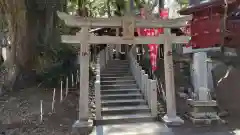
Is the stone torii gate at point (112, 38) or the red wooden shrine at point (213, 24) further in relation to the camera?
the stone torii gate at point (112, 38)

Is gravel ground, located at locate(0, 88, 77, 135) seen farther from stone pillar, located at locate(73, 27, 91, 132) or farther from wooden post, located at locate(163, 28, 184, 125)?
wooden post, located at locate(163, 28, 184, 125)

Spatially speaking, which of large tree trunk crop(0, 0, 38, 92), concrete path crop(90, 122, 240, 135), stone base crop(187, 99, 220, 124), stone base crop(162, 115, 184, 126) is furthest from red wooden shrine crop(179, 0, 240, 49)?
large tree trunk crop(0, 0, 38, 92)

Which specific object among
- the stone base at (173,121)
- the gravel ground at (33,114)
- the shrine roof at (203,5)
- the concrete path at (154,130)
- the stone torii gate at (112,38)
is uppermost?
the shrine roof at (203,5)

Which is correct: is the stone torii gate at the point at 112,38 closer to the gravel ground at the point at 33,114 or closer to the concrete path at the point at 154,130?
the concrete path at the point at 154,130

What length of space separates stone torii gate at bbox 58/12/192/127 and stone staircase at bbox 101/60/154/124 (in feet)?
3.63

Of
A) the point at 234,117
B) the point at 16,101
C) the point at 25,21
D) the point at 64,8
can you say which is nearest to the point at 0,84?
the point at 16,101

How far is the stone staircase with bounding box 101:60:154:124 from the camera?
8.48 meters

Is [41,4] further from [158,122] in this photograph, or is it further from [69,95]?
[158,122]

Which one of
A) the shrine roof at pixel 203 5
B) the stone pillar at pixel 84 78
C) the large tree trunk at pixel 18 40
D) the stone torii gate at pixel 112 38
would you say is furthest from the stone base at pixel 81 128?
the shrine roof at pixel 203 5

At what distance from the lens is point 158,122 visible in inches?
328

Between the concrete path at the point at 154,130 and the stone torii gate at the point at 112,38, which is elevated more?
the stone torii gate at the point at 112,38

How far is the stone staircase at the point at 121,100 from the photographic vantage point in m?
8.48

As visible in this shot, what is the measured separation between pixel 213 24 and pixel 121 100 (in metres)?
5.04

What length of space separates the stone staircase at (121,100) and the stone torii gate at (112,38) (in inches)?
43.5
